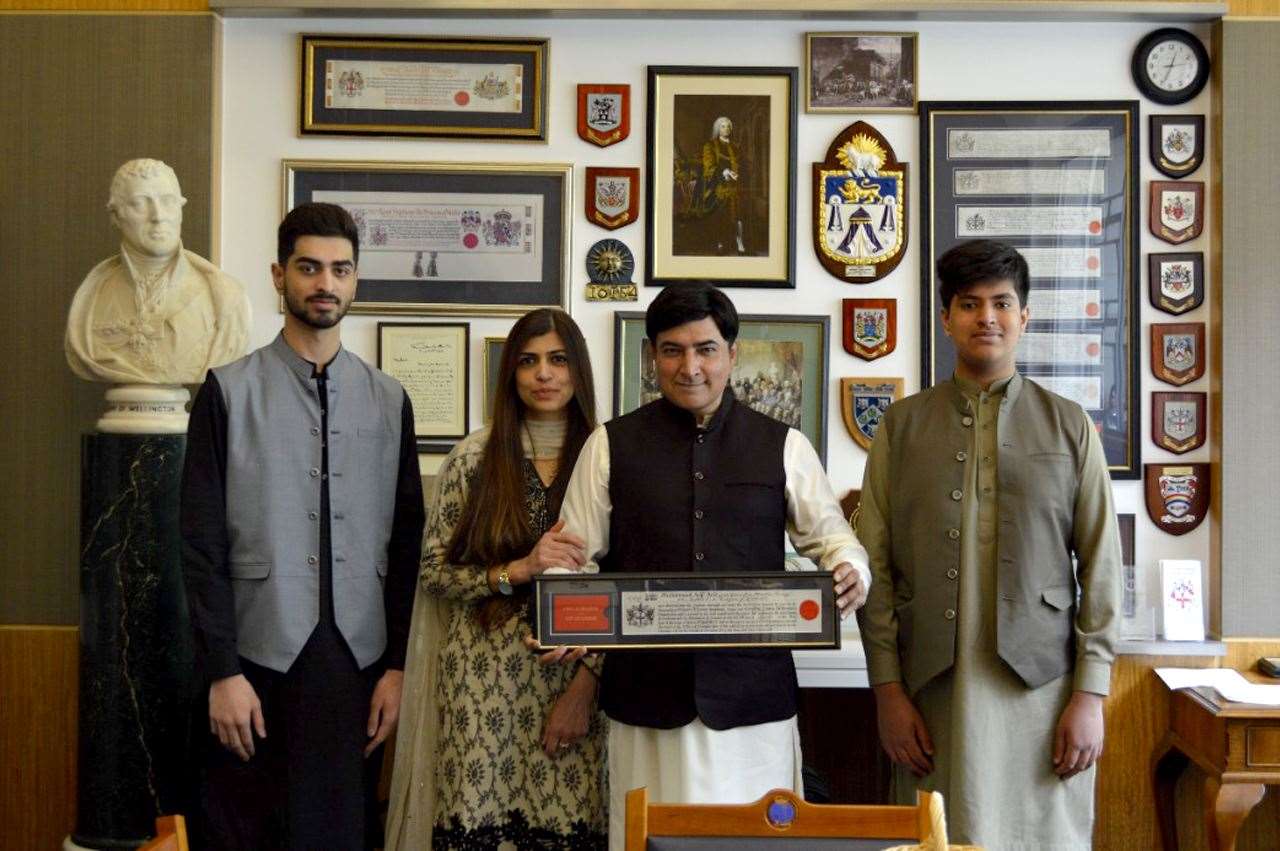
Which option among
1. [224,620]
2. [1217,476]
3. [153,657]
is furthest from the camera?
[1217,476]

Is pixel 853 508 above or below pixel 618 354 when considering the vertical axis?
below

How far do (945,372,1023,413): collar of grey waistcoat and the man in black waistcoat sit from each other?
388mm

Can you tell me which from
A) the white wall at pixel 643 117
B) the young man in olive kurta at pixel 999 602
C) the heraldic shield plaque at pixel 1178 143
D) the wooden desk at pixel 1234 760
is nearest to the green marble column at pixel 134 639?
the white wall at pixel 643 117

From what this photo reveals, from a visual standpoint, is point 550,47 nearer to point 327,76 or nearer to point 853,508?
point 327,76

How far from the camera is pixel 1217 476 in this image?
12.3 feet

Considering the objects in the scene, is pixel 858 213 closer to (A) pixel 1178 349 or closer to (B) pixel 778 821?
(A) pixel 1178 349

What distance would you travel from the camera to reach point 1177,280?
380cm

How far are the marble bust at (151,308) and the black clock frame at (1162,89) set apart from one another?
280 centimetres

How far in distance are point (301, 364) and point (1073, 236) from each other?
246 centimetres

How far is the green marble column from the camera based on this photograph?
3.23 meters

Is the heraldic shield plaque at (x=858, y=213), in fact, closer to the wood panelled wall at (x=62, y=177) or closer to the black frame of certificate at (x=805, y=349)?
the black frame of certificate at (x=805, y=349)

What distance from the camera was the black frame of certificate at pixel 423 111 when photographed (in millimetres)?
3846

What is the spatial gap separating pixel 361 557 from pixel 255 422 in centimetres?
36

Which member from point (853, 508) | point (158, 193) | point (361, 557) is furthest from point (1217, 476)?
point (158, 193)
